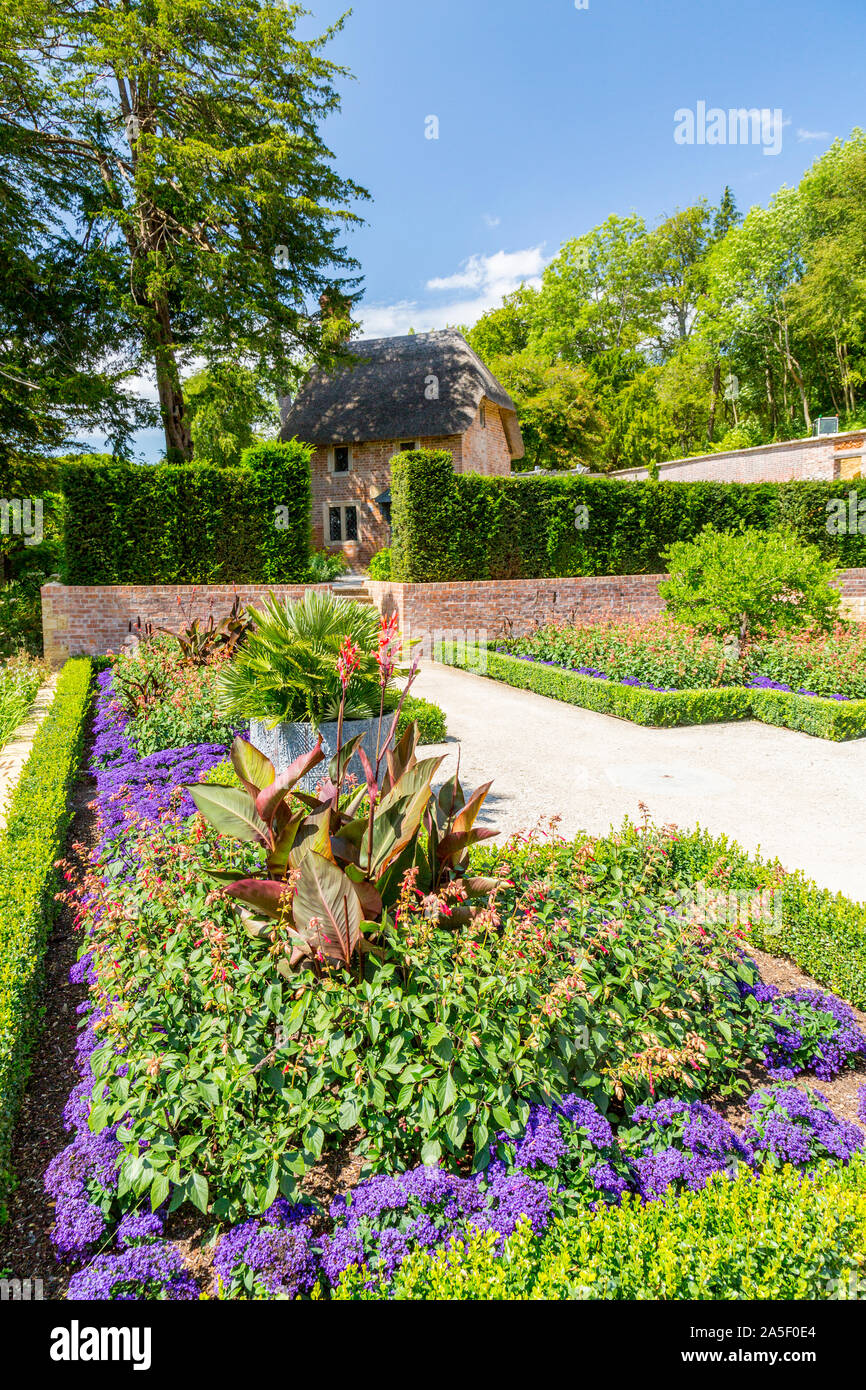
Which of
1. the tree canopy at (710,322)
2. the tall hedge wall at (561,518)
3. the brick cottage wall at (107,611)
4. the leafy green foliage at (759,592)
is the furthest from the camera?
the tree canopy at (710,322)

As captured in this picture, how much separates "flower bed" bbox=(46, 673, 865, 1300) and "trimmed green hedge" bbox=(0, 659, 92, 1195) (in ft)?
0.82

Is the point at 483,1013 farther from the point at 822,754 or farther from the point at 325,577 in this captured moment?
the point at 325,577

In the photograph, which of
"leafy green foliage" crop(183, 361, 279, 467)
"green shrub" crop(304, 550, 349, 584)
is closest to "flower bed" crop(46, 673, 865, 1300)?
"green shrub" crop(304, 550, 349, 584)

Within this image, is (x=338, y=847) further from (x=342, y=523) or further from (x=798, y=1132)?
(x=342, y=523)

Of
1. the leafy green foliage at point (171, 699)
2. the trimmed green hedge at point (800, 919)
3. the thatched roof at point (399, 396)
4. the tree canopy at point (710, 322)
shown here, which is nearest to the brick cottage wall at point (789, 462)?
the thatched roof at point (399, 396)

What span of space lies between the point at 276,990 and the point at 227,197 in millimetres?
18121

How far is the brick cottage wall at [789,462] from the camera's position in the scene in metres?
20.8

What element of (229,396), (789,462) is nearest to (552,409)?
(789,462)

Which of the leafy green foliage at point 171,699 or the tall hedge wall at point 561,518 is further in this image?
the tall hedge wall at point 561,518

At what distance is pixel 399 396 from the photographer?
26.3m

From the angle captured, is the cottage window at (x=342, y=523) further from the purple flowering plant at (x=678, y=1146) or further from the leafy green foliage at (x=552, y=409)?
the purple flowering plant at (x=678, y=1146)

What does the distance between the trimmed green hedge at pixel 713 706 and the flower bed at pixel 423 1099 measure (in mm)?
5753

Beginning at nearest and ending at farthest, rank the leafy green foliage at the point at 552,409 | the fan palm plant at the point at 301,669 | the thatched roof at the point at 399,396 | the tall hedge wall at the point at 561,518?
the fan palm plant at the point at 301,669 < the tall hedge wall at the point at 561,518 < the thatched roof at the point at 399,396 < the leafy green foliage at the point at 552,409

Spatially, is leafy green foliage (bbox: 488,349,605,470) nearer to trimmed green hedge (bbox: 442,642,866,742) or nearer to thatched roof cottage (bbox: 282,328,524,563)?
thatched roof cottage (bbox: 282,328,524,563)
